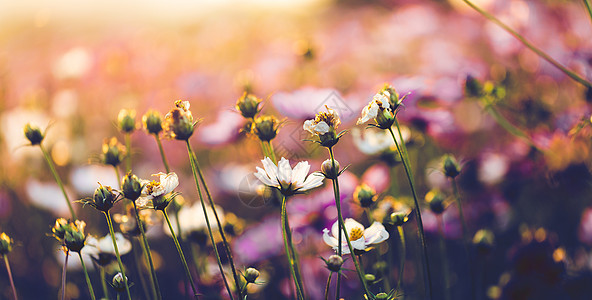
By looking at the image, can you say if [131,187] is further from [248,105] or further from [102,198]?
[248,105]

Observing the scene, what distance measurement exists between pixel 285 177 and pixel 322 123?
61 mm

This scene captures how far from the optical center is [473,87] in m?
0.71

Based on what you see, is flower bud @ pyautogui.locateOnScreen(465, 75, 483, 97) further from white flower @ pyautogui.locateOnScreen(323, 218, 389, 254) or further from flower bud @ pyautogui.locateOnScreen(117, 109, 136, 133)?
flower bud @ pyautogui.locateOnScreen(117, 109, 136, 133)

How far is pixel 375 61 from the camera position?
1.68m

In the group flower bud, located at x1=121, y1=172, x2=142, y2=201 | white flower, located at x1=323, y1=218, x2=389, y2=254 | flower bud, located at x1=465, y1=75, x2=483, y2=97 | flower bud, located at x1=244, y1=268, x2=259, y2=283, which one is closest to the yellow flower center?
white flower, located at x1=323, y1=218, x2=389, y2=254

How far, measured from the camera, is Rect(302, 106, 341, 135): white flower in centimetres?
43

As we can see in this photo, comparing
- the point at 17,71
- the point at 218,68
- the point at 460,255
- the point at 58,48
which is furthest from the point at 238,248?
the point at 17,71

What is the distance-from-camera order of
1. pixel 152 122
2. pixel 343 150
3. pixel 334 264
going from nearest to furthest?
pixel 334 264
pixel 152 122
pixel 343 150

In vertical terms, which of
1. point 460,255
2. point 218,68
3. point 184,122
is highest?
point 218,68

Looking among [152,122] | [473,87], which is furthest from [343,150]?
[152,122]

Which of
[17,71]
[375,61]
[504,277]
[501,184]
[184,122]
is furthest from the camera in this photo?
[17,71]

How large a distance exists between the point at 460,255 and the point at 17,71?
5.86ft

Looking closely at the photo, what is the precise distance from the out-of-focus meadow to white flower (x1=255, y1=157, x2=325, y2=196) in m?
0.06

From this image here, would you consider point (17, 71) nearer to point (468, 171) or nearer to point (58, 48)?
point (58, 48)
